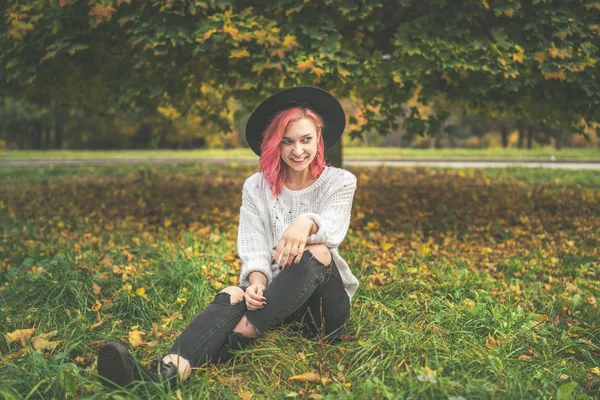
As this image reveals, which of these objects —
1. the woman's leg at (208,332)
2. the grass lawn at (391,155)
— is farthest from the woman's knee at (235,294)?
the grass lawn at (391,155)

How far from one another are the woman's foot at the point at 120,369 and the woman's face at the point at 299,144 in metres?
1.16

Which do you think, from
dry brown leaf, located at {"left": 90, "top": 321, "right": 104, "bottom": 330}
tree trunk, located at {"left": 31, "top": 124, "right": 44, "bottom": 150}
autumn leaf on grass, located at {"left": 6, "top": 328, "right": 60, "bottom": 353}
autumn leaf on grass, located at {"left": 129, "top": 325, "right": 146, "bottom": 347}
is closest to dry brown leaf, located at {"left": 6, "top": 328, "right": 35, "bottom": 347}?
autumn leaf on grass, located at {"left": 6, "top": 328, "right": 60, "bottom": 353}

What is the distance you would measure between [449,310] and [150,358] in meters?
1.68

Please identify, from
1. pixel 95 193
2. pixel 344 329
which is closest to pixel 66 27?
pixel 95 193

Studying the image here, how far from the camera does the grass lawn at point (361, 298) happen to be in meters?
2.29

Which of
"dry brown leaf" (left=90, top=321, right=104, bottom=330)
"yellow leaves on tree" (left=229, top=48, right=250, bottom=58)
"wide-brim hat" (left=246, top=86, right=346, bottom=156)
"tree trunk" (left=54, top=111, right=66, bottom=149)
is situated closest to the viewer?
"wide-brim hat" (left=246, top=86, right=346, bottom=156)

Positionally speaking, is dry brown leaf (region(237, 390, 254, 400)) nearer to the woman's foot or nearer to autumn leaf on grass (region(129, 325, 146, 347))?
the woman's foot

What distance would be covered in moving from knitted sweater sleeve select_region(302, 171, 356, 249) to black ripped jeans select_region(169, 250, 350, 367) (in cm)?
10

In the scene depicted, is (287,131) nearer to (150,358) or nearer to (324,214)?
(324,214)

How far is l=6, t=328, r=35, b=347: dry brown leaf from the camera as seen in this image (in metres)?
2.69

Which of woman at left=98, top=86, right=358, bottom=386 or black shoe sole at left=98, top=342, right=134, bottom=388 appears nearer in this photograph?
black shoe sole at left=98, top=342, right=134, bottom=388

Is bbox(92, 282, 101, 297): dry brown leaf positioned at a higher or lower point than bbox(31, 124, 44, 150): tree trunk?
lower

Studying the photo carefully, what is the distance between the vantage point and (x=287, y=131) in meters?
2.64

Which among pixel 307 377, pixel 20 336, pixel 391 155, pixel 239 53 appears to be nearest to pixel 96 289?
pixel 20 336
